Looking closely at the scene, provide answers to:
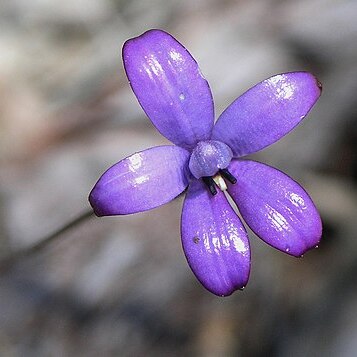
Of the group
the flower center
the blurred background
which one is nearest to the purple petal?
the flower center

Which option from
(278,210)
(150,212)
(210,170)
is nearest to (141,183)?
(210,170)

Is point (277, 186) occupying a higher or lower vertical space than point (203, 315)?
higher

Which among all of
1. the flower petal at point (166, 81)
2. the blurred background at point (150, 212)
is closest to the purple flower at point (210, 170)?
the flower petal at point (166, 81)

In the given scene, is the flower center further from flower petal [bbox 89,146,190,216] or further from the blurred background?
the blurred background

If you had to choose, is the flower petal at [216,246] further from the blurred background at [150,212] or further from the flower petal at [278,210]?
the blurred background at [150,212]

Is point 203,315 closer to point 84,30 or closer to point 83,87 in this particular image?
point 83,87

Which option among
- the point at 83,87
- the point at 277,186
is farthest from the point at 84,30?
the point at 277,186

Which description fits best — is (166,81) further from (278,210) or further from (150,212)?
(150,212)
